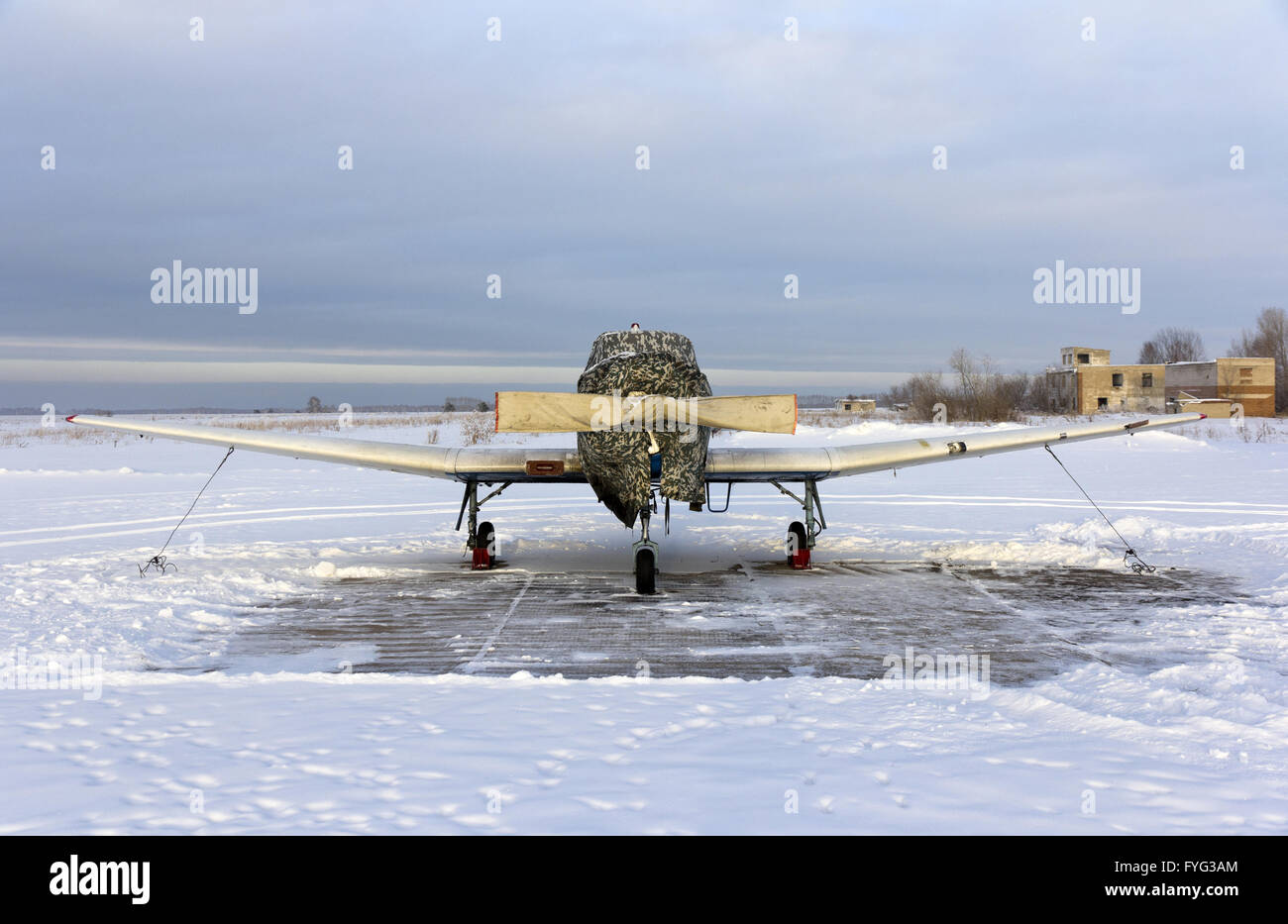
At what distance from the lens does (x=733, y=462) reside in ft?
42.4

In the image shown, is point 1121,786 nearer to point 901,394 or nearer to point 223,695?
point 223,695

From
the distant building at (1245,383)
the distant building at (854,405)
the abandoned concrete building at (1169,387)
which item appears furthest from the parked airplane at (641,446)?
the distant building at (854,405)

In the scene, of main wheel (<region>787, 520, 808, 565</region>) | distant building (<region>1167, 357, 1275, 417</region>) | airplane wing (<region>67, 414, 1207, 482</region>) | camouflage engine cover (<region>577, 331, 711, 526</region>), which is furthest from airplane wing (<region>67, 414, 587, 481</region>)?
distant building (<region>1167, 357, 1275, 417</region>)

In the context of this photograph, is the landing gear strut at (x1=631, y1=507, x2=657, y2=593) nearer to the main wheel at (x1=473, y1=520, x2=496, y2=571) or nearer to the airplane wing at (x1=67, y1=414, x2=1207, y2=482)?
the airplane wing at (x1=67, y1=414, x2=1207, y2=482)

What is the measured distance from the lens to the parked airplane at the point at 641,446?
10547 mm

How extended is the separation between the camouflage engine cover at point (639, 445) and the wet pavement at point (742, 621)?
1186mm

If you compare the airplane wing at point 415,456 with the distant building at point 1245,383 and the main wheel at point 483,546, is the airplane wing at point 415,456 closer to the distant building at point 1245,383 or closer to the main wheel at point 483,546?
the main wheel at point 483,546

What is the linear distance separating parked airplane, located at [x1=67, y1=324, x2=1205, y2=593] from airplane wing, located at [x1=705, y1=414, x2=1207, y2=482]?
0.02 m

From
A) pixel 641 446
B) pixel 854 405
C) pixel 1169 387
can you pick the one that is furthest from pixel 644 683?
pixel 854 405

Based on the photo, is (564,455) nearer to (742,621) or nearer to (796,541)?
(796,541)

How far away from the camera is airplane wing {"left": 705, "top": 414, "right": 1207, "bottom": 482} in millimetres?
12914

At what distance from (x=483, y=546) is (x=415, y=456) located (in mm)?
1662
